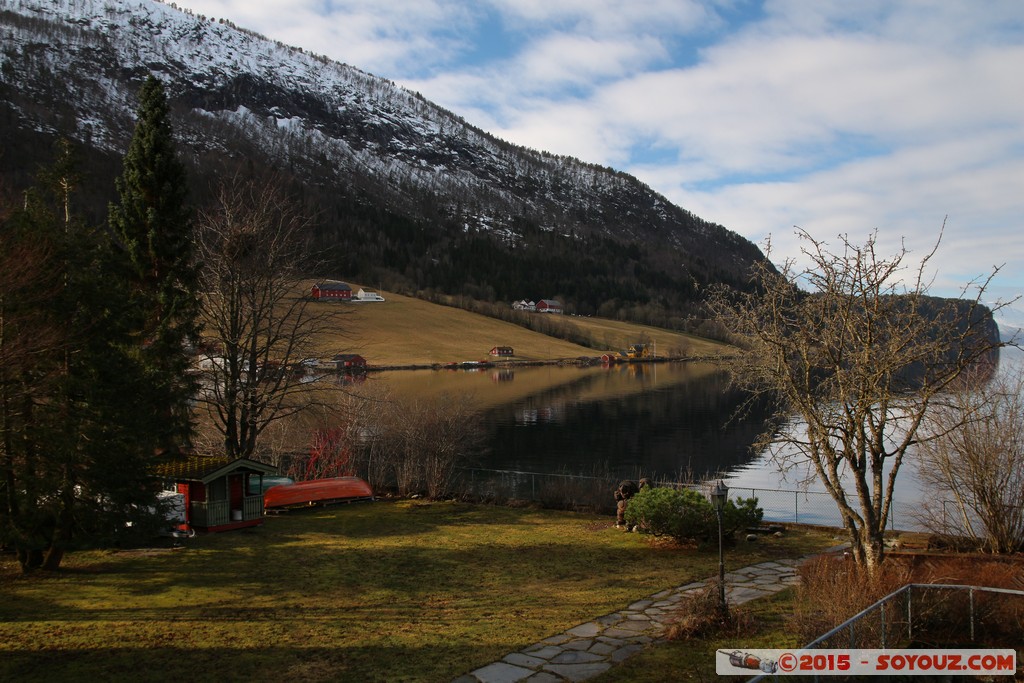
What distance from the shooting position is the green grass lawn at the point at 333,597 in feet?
34.0

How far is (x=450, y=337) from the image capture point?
13638 centimetres

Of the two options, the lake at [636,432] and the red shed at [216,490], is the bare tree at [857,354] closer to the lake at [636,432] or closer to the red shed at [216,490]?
the lake at [636,432]

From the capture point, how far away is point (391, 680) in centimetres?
955

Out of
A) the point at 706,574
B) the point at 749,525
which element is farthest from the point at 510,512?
the point at 706,574

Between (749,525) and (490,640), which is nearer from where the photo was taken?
(490,640)

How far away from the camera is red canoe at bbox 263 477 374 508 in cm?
2441

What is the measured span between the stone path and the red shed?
42.7 feet

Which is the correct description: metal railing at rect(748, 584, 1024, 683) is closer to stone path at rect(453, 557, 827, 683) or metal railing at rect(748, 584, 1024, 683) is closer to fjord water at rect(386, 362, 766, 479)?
stone path at rect(453, 557, 827, 683)

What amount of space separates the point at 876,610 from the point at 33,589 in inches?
612

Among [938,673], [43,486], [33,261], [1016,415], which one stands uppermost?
[33,261]

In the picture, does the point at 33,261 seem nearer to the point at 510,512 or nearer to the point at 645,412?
the point at 510,512

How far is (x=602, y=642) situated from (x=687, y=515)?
6.87 metres

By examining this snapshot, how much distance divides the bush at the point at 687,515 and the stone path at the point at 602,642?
268 centimetres

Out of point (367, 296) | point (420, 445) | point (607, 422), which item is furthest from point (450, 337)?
point (420, 445)
